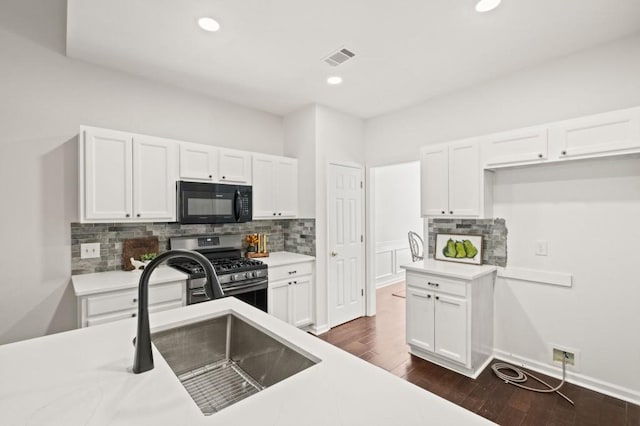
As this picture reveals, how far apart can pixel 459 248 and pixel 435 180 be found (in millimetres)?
775

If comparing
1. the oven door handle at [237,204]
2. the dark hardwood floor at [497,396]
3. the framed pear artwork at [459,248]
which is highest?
the oven door handle at [237,204]

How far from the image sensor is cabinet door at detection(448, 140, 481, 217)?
2902 millimetres

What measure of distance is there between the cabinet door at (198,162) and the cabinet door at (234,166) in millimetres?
67

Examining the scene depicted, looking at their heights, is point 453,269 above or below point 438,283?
above

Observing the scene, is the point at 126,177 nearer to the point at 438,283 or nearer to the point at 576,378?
the point at 438,283

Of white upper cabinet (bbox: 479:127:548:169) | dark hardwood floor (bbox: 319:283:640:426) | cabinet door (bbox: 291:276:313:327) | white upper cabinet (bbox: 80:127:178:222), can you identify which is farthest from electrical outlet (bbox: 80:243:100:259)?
white upper cabinet (bbox: 479:127:548:169)

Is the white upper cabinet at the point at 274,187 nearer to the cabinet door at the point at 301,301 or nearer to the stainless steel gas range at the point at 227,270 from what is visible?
the stainless steel gas range at the point at 227,270

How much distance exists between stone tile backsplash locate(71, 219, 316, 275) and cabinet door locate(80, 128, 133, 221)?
373mm

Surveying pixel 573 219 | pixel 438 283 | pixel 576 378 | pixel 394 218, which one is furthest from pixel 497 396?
pixel 394 218

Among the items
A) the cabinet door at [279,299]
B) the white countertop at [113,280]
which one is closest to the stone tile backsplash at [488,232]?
the cabinet door at [279,299]

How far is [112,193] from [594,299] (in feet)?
13.5

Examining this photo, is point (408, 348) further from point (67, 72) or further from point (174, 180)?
point (67, 72)

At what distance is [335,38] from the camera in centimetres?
236

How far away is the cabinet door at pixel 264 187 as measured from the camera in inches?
138
